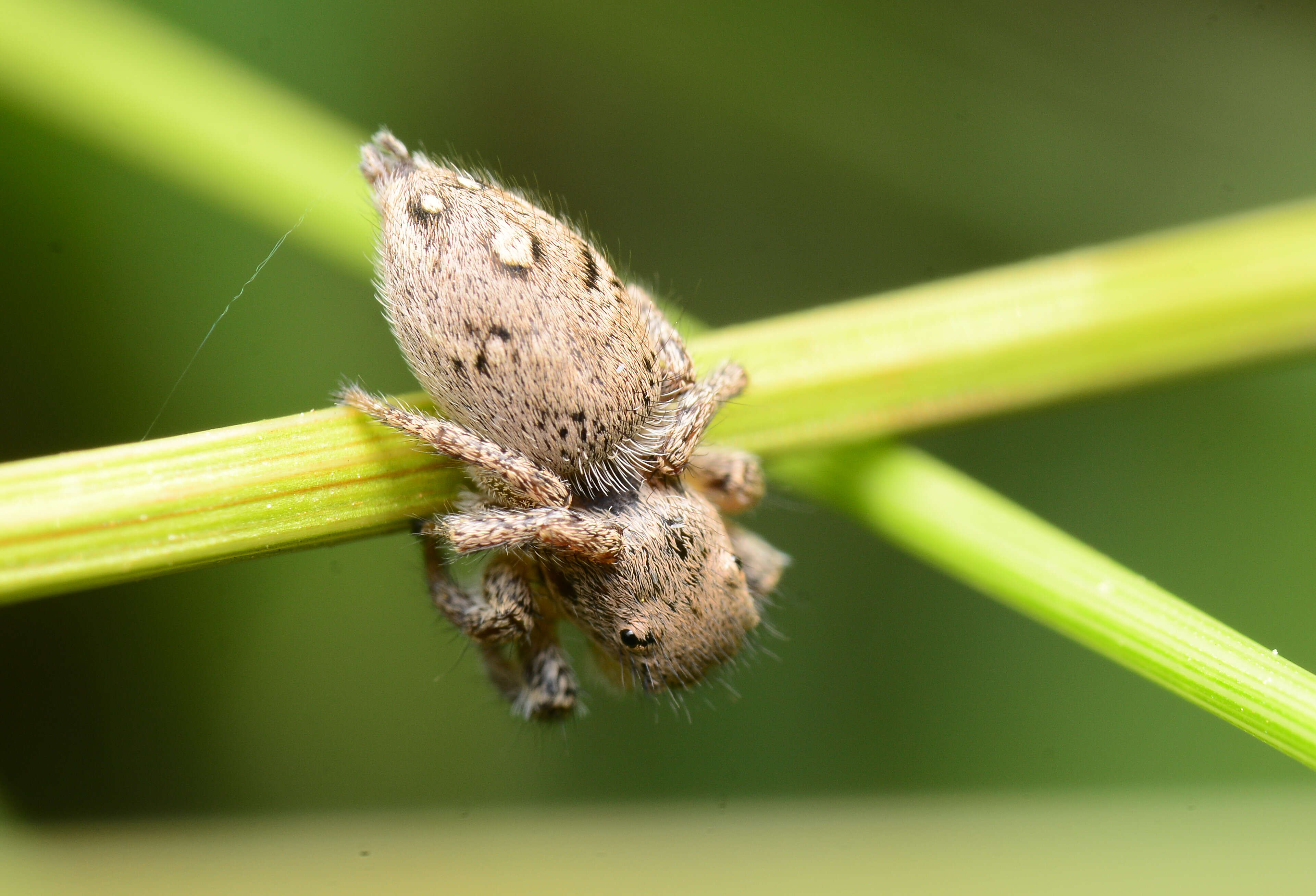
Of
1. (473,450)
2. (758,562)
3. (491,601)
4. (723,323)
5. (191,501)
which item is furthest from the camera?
(723,323)

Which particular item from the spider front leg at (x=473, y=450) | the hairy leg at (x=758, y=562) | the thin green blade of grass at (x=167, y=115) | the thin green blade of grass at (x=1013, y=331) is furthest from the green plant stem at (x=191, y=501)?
the hairy leg at (x=758, y=562)

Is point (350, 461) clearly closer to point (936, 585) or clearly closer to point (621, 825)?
point (621, 825)

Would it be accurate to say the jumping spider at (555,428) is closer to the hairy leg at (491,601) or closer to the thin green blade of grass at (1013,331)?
the hairy leg at (491,601)

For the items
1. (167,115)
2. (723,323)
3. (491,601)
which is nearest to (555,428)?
(491,601)

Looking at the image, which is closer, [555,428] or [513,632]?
[555,428]

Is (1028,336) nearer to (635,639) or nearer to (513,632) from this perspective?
(635,639)

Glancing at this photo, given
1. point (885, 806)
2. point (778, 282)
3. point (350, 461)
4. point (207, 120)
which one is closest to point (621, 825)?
point (885, 806)

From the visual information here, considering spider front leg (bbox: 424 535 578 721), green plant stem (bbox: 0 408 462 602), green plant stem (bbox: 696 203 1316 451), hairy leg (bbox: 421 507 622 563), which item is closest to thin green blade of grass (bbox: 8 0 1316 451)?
green plant stem (bbox: 696 203 1316 451)

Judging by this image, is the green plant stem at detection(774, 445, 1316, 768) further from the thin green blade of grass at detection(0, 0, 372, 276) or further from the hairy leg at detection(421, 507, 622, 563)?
the thin green blade of grass at detection(0, 0, 372, 276)
